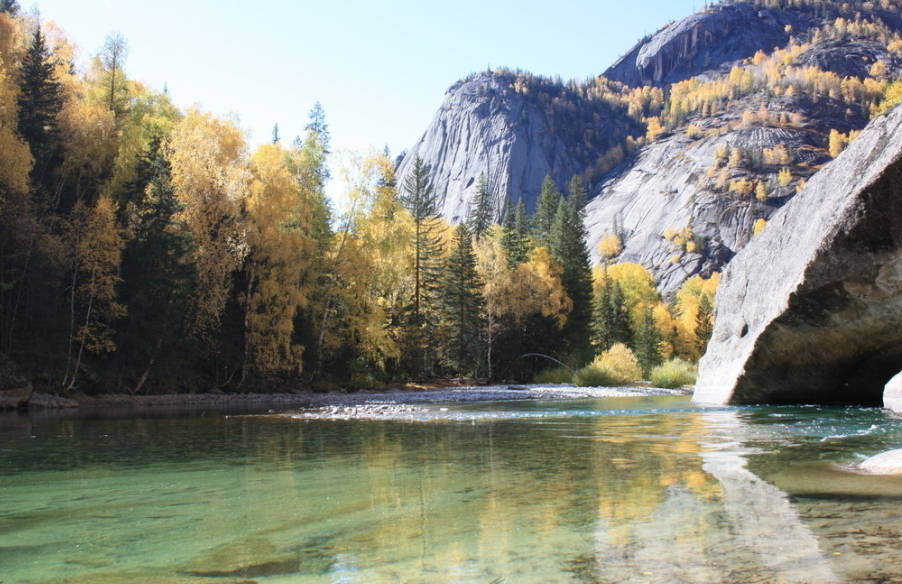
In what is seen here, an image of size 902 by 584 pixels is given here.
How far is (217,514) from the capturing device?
467 cm

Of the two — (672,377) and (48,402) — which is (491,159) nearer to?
(672,377)

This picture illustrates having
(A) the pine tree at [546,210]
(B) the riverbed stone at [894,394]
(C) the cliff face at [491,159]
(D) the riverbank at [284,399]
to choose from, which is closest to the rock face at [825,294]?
(B) the riverbed stone at [894,394]

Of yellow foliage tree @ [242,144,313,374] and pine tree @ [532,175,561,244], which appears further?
pine tree @ [532,175,561,244]

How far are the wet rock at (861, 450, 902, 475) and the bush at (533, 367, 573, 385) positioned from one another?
32256mm

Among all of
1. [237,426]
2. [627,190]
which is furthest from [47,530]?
[627,190]

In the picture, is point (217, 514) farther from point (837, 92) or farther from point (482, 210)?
point (837, 92)

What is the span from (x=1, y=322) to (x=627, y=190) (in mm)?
160231

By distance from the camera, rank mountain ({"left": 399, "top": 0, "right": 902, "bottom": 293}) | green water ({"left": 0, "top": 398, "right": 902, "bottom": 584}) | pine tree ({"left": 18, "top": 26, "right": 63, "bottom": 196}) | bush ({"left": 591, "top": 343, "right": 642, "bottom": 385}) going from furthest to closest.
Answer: mountain ({"left": 399, "top": 0, "right": 902, "bottom": 293}), bush ({"left": 591, "top": 343, "right": 642, "bottom": 385}), pine tree ({"left": 18, "top": 26, "right": 63, "bottom": 196}), green water ({"left": 0, "top": 398, "right": 902, "bottom": 584})

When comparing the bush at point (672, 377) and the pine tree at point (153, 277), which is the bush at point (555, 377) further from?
the pine tree at point (153, 277)

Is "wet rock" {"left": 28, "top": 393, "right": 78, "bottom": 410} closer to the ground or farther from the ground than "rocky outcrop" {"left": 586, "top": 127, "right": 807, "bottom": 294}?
closer to the ground

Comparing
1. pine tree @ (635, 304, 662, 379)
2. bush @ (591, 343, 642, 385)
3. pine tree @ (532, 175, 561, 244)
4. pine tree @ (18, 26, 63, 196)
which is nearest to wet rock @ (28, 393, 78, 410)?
pine tree @ (18, 26, 63, 196)

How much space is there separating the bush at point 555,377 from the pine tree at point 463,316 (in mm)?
4138

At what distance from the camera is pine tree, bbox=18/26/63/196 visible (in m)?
23.3

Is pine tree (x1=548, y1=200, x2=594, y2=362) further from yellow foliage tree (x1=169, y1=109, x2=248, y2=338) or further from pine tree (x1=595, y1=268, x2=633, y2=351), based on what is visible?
yellow foliage tree (x1=169, y1=109, x2=248, y2=338)
